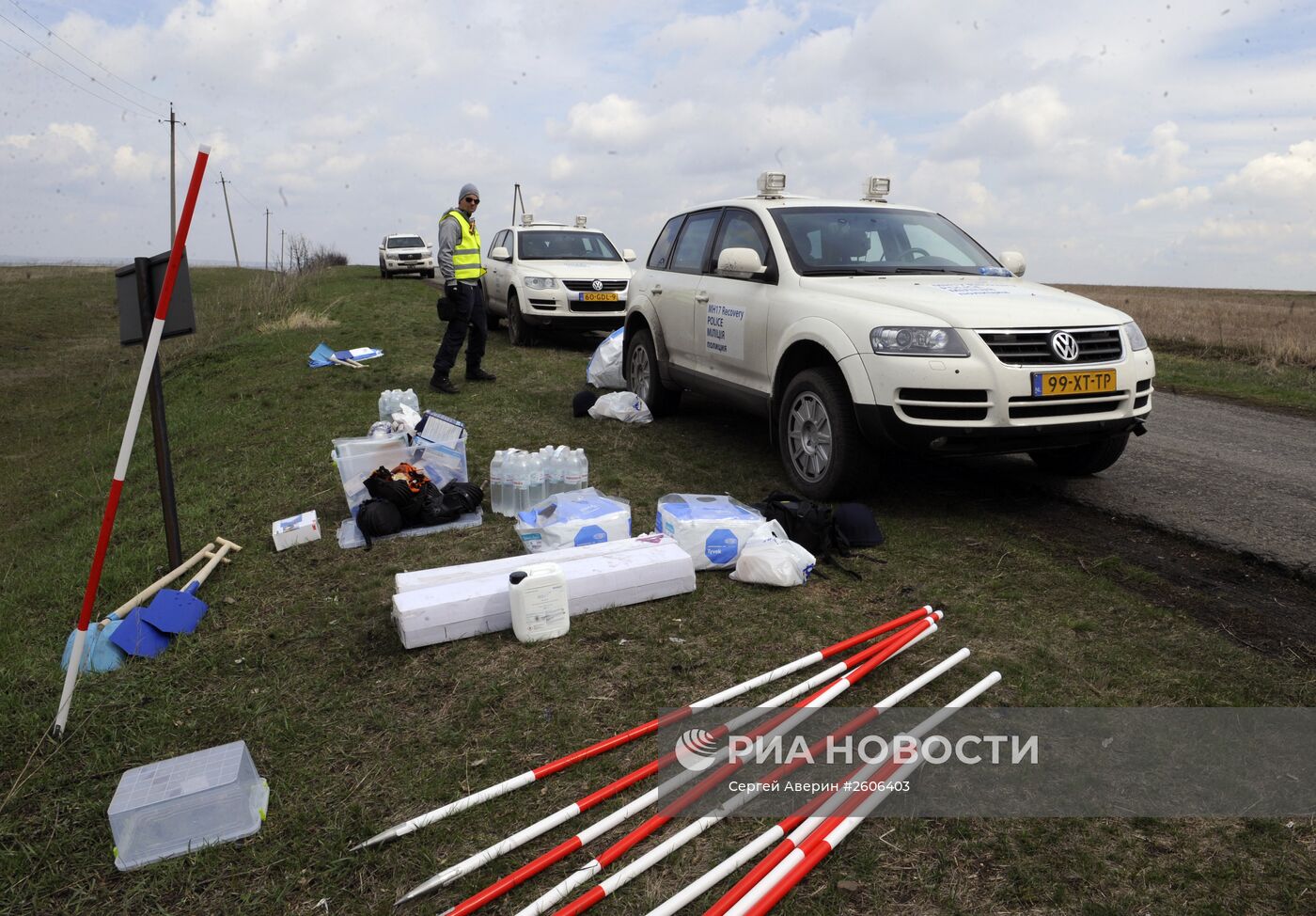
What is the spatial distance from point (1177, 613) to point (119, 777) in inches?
163

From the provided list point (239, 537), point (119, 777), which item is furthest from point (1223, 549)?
point (239, 537)

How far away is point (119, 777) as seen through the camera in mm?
2871

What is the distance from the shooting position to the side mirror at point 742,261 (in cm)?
567

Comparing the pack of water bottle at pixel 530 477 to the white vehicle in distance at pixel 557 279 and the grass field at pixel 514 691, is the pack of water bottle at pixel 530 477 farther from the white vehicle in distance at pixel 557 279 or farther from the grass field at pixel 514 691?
the white vehicle in distance at pixel 557 279

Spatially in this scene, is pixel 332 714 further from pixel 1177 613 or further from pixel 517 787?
pixel 1177 613

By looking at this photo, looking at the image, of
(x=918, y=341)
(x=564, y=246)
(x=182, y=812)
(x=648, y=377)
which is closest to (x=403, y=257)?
(x=564, y=246)

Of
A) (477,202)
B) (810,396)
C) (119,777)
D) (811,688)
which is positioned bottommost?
(119,777)

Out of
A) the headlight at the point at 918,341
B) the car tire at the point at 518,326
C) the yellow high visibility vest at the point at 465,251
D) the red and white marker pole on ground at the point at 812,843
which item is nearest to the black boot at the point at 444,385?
the yellow high visibility vest at the point at 465,251

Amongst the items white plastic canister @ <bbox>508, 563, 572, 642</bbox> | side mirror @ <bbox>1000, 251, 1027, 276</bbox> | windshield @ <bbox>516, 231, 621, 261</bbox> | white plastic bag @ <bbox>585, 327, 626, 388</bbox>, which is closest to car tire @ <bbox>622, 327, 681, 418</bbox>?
white plastic bag @ <bbox>585, 327, 626, 388</bbox>

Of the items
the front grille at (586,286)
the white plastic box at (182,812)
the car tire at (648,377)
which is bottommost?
the white plastic box at (182,812)

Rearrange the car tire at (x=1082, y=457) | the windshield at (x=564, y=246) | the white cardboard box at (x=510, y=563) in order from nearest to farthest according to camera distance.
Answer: the white cardboard box at (x=510, y=563) → the car tire at (x=1082, y=457) → the windshield at (x=564, y=246)

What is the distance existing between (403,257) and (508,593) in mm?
32058

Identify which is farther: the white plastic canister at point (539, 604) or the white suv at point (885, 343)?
the white suv at point (885, 343)

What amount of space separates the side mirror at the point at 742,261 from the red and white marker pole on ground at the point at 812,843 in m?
3.63
